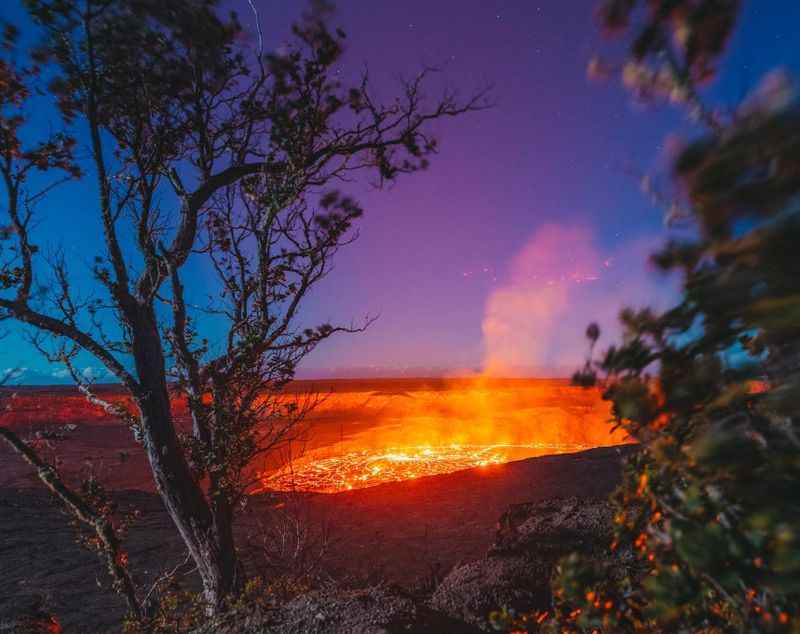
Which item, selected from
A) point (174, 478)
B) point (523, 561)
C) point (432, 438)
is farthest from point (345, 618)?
point (432, 438)

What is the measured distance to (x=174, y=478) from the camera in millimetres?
4695

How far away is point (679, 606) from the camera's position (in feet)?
4.94

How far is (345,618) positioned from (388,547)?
5.59 meters

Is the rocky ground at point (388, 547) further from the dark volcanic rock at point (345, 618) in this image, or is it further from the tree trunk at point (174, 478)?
the tree trunk at point (174, 478)

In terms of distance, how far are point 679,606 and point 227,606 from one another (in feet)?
15.7

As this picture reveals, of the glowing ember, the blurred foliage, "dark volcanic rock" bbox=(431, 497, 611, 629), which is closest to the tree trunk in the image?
"dark volcanic rock" bbox=(431, 497, 611, 629)

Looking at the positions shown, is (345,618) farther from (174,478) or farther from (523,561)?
(523,561)

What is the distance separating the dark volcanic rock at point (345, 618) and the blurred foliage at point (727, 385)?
7.83 ft

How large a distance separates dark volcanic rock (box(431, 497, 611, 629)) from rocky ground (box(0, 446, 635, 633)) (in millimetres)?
18

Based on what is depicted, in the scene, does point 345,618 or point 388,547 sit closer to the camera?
point 345,618

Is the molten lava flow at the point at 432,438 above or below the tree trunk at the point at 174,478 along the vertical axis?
below

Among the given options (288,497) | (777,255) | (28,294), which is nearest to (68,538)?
(288,497)

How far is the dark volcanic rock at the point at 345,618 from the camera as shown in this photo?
3.75 m

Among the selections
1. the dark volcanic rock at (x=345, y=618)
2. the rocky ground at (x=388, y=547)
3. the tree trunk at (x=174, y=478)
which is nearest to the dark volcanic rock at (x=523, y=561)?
the rocky ground at (x=388, y=547)
